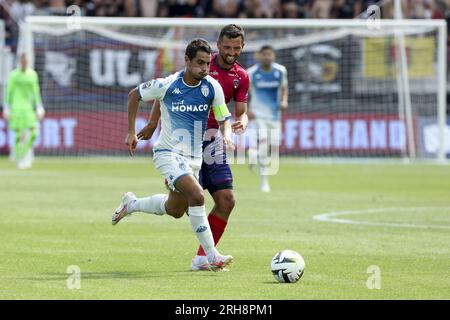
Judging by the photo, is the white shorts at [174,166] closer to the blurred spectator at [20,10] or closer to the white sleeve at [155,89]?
the white sleeve at [155,89]

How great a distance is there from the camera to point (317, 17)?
33.8 meters

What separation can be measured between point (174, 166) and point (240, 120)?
0.90 metres

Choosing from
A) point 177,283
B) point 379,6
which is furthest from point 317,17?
point 177,283

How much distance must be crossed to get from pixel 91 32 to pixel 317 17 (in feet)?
23.4

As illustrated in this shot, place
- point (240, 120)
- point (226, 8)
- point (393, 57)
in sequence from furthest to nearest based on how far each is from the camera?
1. point (226, 8)
2. point (393, 57)
3. point (240, 120)

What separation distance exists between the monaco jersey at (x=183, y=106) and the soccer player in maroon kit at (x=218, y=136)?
0.73 feet

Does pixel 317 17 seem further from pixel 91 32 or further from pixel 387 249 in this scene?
pixel 387 249

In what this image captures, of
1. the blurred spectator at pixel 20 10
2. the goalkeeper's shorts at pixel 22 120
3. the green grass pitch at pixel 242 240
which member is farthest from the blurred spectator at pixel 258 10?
the green grass pitch at pixel 242 240

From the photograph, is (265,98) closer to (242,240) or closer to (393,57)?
(393,57)

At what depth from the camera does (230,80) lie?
38.1 feet

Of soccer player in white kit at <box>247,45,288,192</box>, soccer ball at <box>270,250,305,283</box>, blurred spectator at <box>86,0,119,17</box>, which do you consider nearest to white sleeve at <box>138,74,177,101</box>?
soccer ball at <box>270,250,305,283</box>

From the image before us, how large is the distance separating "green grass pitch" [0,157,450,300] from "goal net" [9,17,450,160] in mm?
5623

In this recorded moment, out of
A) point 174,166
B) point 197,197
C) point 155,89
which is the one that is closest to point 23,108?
point 155,89

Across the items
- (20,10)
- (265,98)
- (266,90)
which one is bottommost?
(265,98)
